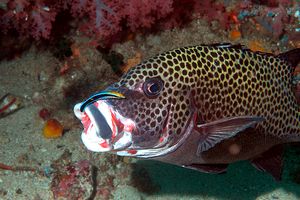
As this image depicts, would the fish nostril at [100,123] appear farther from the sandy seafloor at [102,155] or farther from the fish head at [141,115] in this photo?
the sandy seafloor at [102,155]

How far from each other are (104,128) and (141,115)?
32 cm

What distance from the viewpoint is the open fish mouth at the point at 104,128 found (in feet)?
7.21

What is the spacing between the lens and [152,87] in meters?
2.49

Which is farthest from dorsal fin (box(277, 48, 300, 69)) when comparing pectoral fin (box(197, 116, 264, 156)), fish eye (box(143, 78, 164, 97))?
fish eye (box(143, 78, 164, 97))

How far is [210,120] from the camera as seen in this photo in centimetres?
259

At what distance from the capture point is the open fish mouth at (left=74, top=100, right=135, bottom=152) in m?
2.20

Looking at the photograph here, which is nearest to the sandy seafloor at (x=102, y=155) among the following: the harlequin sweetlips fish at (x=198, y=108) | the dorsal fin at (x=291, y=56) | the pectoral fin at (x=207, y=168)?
the harlequin sweetlips fish at (x=198, y=108)

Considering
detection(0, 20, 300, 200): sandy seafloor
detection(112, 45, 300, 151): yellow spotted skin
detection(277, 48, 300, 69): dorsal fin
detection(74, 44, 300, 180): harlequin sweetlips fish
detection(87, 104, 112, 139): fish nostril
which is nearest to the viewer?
detection(87, 104, 112, 139): fish nostril

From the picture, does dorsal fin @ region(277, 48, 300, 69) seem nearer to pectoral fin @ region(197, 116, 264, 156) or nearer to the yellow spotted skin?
the yellow spotted skin

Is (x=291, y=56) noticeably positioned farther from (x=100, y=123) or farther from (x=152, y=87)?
(x=100, y=123)

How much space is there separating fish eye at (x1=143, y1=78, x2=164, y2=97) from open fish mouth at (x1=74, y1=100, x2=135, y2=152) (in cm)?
25

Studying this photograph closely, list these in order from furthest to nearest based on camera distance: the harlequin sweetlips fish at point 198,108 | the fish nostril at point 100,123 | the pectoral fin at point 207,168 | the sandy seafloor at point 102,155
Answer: the sandy seafloor at point 102,155, the pectoral fin at point 207,168, the harlequin sweetlips fish at point 198,108, the fish nostril at point 100,123

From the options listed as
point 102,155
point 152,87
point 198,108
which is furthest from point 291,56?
point 102,155

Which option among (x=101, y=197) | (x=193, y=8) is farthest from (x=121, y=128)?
(x=193, y=8)
